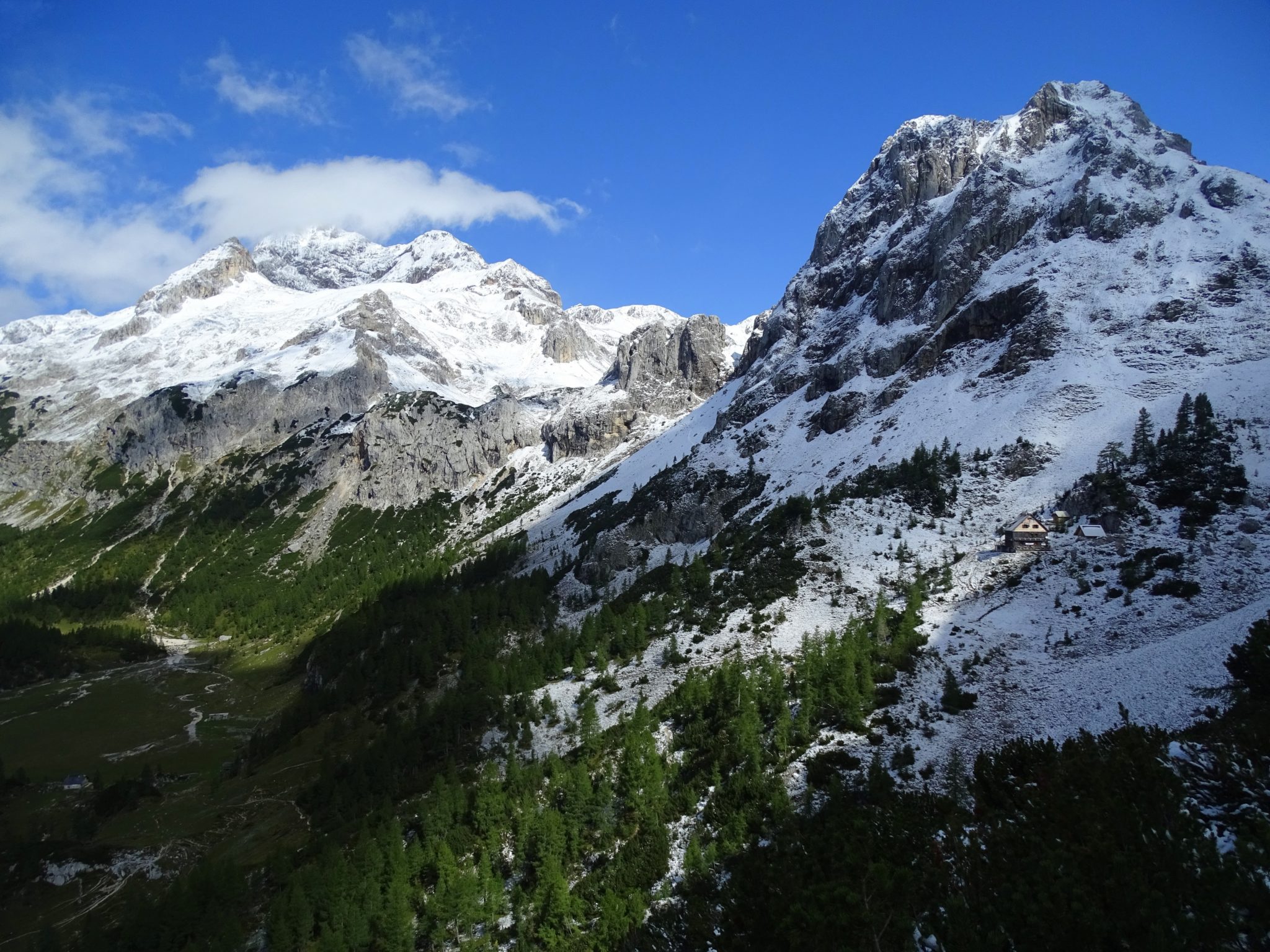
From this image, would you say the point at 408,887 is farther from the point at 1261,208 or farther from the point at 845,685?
the point at 1261,208

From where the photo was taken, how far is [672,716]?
239 feet

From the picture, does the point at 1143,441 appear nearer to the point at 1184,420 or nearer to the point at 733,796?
the point at 1184,420

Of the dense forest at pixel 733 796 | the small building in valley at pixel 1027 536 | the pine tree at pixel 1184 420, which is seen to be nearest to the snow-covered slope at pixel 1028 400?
the small building in valley at pixel 1027 536

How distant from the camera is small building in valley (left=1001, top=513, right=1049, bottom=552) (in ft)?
278

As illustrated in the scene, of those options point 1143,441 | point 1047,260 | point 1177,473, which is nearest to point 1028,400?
point 1143,441

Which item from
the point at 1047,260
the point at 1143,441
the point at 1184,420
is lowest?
the point at 1143,441

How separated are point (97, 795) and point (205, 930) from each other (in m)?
52.2

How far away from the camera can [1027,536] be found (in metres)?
85.5

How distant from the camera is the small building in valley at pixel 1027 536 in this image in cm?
8481

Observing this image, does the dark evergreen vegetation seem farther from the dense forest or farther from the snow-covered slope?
the snow-covered slope

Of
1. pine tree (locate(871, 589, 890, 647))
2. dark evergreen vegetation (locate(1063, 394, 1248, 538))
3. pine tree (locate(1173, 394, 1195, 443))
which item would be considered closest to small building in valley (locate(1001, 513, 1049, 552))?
dark evergreen vegetation (locate(1063, 394, 1248, 538))

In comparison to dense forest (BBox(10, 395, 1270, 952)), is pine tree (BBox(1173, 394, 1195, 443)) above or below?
above

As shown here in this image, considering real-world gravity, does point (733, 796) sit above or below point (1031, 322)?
below

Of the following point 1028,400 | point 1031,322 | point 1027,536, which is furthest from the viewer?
point 1031,322
